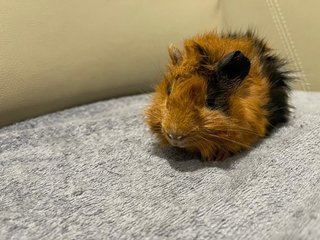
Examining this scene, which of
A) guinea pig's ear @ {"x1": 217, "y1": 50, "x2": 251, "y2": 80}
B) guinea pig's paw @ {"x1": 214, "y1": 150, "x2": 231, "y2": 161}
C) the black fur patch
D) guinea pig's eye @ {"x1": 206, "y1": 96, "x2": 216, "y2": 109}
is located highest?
guinea pig's ear @ {"x1": 217, "y1": 50, "x2": 251, "y2": 80}

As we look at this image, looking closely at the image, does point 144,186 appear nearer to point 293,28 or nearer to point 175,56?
point 175,56

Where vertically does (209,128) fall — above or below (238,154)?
above

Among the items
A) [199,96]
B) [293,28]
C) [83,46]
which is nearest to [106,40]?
[83,46]

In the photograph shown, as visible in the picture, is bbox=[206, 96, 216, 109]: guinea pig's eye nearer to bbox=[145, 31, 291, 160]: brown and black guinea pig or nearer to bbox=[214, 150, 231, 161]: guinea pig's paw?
bbox=[145, 31, 291, 160]: brown and black guinea pig

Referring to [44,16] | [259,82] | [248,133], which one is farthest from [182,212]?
[44,16]

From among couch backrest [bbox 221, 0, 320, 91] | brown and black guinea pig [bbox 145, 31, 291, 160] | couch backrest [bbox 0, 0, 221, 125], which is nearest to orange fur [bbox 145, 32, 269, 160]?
brown and black guinea pig [bbox 145, 31, 291, 160]

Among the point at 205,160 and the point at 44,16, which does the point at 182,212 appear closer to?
the point at 205,160
